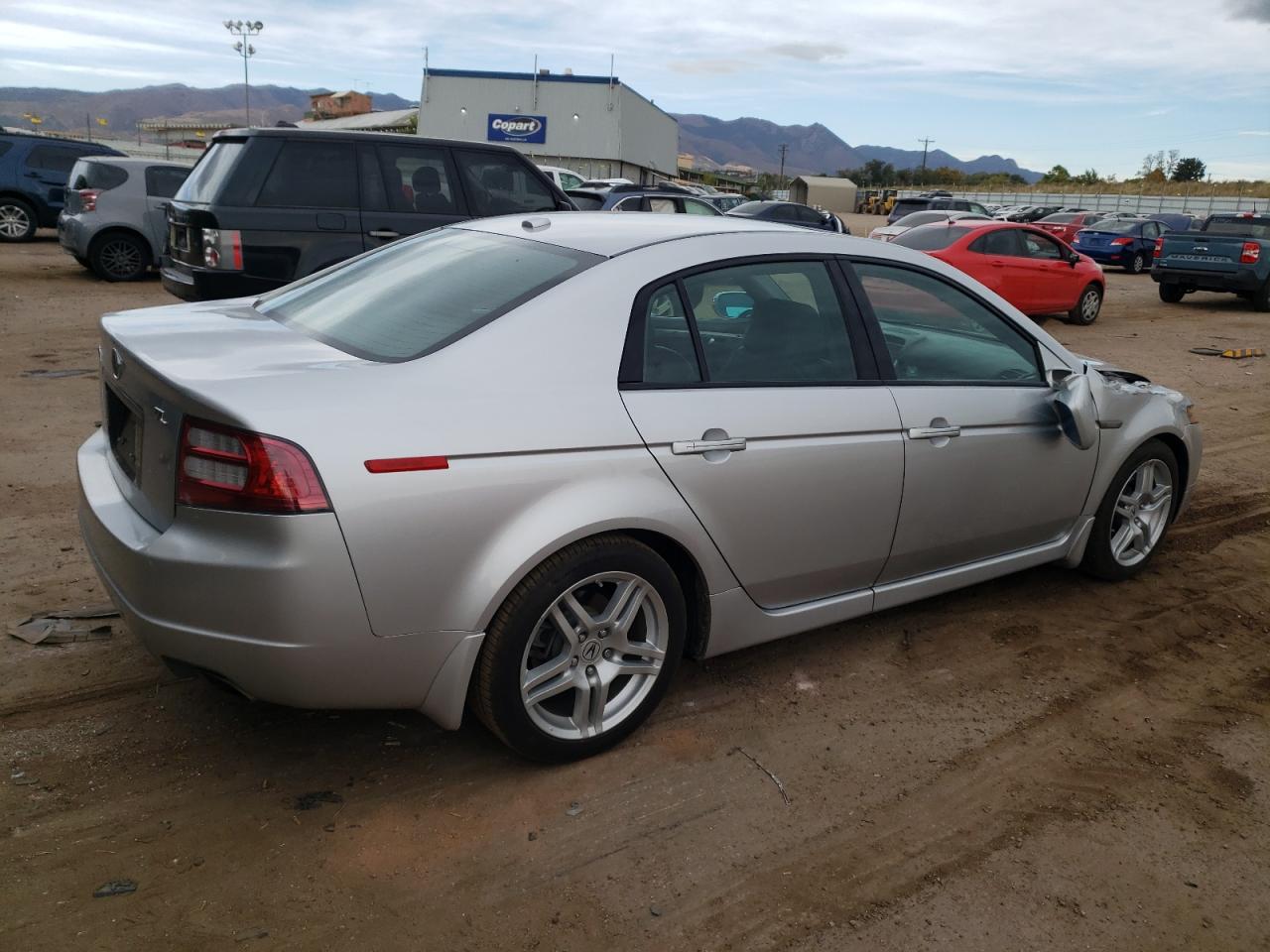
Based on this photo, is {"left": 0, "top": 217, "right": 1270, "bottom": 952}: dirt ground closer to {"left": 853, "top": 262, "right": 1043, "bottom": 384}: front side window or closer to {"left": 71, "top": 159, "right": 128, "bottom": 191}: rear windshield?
{"left": 853, "top": 262, "right": 1043, "bottom": 384}: front side window

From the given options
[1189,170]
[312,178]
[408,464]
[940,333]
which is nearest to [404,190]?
[312,178]

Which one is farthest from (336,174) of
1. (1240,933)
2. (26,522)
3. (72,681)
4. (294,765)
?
(1240,933)

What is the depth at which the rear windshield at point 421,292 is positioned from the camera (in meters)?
3.10

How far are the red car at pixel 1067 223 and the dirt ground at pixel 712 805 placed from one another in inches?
1081

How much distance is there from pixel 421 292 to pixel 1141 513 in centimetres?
358

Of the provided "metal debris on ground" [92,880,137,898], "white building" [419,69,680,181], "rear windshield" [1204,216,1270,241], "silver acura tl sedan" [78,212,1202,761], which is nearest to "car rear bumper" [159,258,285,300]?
"silver acura tl sedan" [78,212,1202,761]

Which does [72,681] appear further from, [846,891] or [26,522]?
[846,891]

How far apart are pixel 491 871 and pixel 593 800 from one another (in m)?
0.43

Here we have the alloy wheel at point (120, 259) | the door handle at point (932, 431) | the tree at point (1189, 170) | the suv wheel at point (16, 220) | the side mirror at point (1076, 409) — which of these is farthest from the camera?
the tree at point (1189, 170)

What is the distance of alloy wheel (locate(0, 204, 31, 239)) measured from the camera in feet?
58.8

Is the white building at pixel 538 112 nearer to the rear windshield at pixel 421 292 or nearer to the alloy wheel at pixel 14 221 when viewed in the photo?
the alloy wheel at pixel 14 221

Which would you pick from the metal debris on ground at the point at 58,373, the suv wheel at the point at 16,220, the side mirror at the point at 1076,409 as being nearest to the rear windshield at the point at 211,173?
the metal debris on ground at the point at 58,373

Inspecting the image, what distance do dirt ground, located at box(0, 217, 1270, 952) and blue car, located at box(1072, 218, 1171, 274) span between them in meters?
23.9

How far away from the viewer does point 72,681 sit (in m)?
3.50
